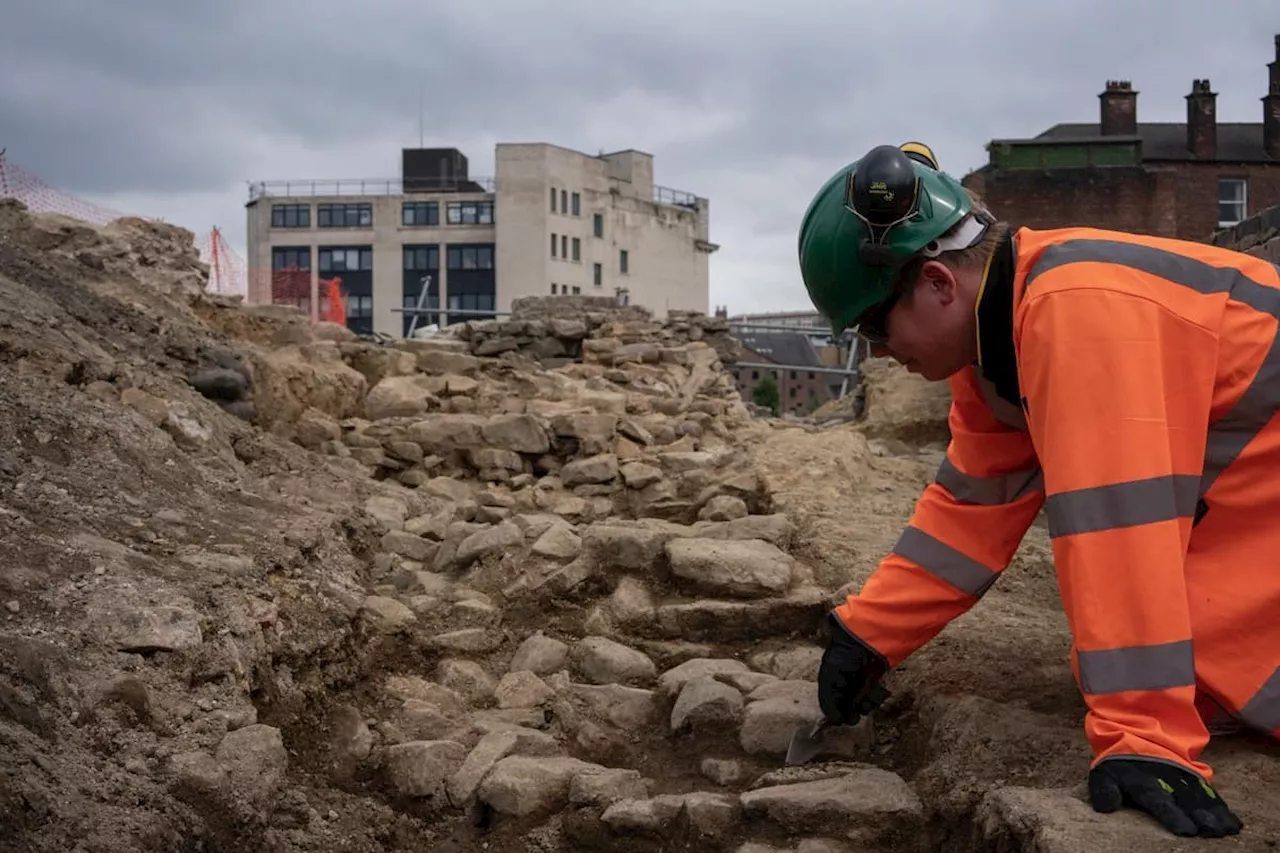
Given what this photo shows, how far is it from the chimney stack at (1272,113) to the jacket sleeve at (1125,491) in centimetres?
2762

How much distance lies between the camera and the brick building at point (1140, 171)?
79.7ft

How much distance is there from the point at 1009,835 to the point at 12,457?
11.1ft

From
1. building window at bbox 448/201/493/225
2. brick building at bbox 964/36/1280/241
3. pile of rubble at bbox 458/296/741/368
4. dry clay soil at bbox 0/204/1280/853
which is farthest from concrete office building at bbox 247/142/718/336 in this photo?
dry clay soil at bbox 0/204/1280/853

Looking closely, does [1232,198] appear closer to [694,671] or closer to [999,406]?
[694,671]

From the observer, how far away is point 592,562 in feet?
15.6

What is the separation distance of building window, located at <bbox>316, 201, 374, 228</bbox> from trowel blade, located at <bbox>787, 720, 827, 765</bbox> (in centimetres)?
5164

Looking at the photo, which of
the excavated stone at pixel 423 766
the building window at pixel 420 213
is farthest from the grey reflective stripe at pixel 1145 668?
the building window at pixel 420 213

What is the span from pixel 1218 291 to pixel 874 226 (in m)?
0.72

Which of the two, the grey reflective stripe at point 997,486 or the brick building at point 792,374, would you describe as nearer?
the grey reflective stripe at point 997,486

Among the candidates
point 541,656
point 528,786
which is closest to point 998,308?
point 528,786

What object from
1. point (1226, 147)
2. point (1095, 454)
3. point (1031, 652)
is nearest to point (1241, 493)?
point (1095, 454)

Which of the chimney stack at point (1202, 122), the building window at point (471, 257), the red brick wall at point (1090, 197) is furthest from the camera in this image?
the building window at point (471, 257)

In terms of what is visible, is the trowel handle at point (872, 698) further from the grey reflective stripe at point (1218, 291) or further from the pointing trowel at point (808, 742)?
the grey reflective stripe at point (1218, 291)

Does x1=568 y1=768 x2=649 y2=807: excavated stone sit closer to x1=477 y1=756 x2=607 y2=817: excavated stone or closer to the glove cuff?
x1=477 y1=756 x2=607 y2=817: excavated stone
